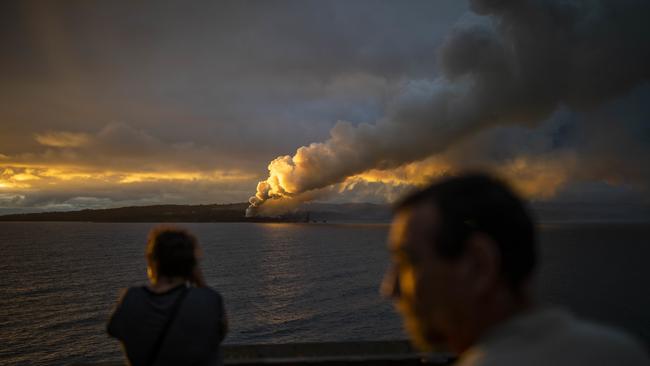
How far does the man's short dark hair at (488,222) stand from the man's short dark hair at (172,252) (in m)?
3.07

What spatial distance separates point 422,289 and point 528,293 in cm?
29

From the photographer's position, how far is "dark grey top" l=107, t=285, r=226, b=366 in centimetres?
348

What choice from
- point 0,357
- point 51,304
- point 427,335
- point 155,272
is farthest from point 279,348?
point 51,304

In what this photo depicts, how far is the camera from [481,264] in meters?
1.23

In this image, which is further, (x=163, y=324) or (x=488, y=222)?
(x=163, y=324)

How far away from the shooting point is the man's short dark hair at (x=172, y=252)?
3.79m

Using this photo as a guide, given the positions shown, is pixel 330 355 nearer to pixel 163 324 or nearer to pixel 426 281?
pixel 163 324

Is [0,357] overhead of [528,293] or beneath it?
beneath

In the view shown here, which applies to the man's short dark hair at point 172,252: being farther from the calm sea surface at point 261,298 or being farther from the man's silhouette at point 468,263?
the calm sea surface at point 261,298

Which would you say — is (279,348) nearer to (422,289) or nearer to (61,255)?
(422,289)

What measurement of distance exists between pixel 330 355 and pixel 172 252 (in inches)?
219

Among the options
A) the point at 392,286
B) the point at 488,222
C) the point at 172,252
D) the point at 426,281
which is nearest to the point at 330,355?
the point at 172,252

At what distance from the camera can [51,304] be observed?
153 feet

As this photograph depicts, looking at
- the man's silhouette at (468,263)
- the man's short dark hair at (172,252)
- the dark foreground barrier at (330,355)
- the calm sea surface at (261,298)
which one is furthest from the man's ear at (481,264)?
the calm sea surface at (261,298)
